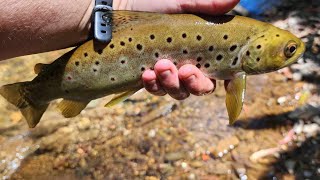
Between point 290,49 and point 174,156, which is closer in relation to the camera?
point 290,49

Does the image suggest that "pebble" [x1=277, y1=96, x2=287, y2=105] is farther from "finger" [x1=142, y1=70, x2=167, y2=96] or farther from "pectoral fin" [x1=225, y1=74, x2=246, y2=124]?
"finger" [x1=142, y1=70, x2=167, y2=96]

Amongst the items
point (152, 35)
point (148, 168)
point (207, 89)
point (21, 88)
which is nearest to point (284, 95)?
point (148, 168)

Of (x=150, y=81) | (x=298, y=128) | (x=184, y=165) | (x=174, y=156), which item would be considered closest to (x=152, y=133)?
(x=174, y=156)

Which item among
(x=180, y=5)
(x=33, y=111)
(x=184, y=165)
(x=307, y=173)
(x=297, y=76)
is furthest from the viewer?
(x=297, y=76)

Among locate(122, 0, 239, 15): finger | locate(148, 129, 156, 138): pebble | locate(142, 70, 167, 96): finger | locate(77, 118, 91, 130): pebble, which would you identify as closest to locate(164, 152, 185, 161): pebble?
locate(148, 129, 156, 138): pebble

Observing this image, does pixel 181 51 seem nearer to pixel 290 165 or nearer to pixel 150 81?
pixel 150 81

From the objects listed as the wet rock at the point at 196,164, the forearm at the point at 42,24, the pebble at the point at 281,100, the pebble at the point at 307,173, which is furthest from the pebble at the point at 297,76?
the forearm at the point at 42,24

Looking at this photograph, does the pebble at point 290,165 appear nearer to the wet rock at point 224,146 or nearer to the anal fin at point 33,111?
the wet rock at point 224,146
